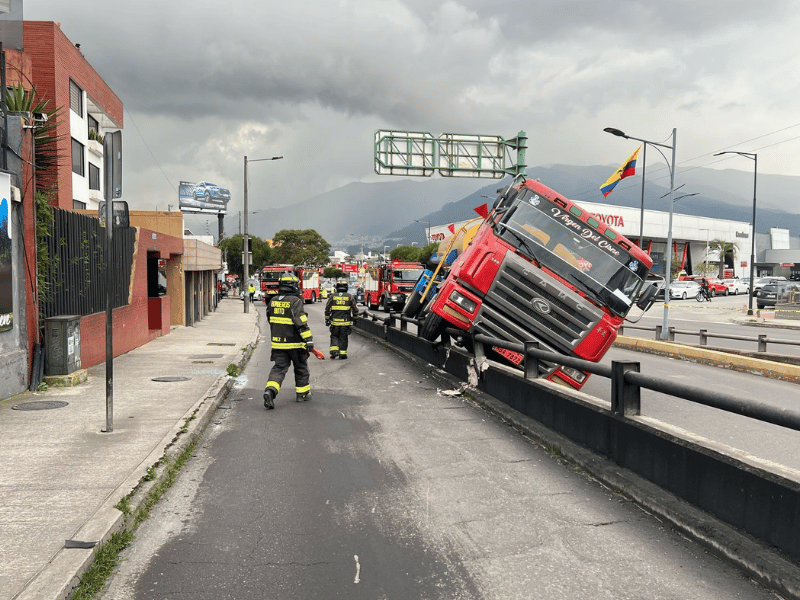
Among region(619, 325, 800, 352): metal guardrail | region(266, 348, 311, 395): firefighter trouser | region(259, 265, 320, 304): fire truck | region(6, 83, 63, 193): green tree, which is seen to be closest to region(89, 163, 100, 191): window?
region(259, 265, 320, 304): fire truck

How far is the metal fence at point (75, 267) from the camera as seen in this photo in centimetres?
1134

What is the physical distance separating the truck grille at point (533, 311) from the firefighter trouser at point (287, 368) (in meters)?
2.77

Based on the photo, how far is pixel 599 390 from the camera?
12102 mm

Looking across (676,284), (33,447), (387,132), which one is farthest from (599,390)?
(676,284)

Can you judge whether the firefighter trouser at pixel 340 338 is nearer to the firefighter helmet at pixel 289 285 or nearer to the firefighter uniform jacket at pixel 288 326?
the firefighter helmet at pixel 289 285

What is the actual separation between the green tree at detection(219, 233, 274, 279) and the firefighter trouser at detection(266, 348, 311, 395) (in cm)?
7902

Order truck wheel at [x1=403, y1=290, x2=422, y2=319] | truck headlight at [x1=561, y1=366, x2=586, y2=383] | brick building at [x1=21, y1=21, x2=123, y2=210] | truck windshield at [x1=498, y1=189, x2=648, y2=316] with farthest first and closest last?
1. brick building at [x1=21, y1=21, x2=123, y2=210]
2. truck wheel at [x1=403, y1=290, x2=422, y2=319]
3. truck headlight at [x1=561, y1=366, x2=586, y2=383]
4. truck windshield at [x1=498, y1=189, x2=648, y2=316]

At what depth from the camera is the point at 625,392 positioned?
20.8 feet

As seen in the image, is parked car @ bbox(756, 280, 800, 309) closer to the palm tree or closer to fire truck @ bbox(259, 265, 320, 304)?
fire truck @ bbox(259, 265, 320, 304)

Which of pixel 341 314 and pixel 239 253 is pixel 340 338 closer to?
pixel 341 314

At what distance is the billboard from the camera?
341ft

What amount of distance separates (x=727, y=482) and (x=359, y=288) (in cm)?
4692

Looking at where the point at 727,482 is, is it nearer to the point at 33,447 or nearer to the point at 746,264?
the point at 33,447

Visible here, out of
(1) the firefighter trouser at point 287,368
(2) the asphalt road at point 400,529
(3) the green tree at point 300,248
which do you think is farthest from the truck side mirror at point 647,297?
(3) the green tree at point 300,248
